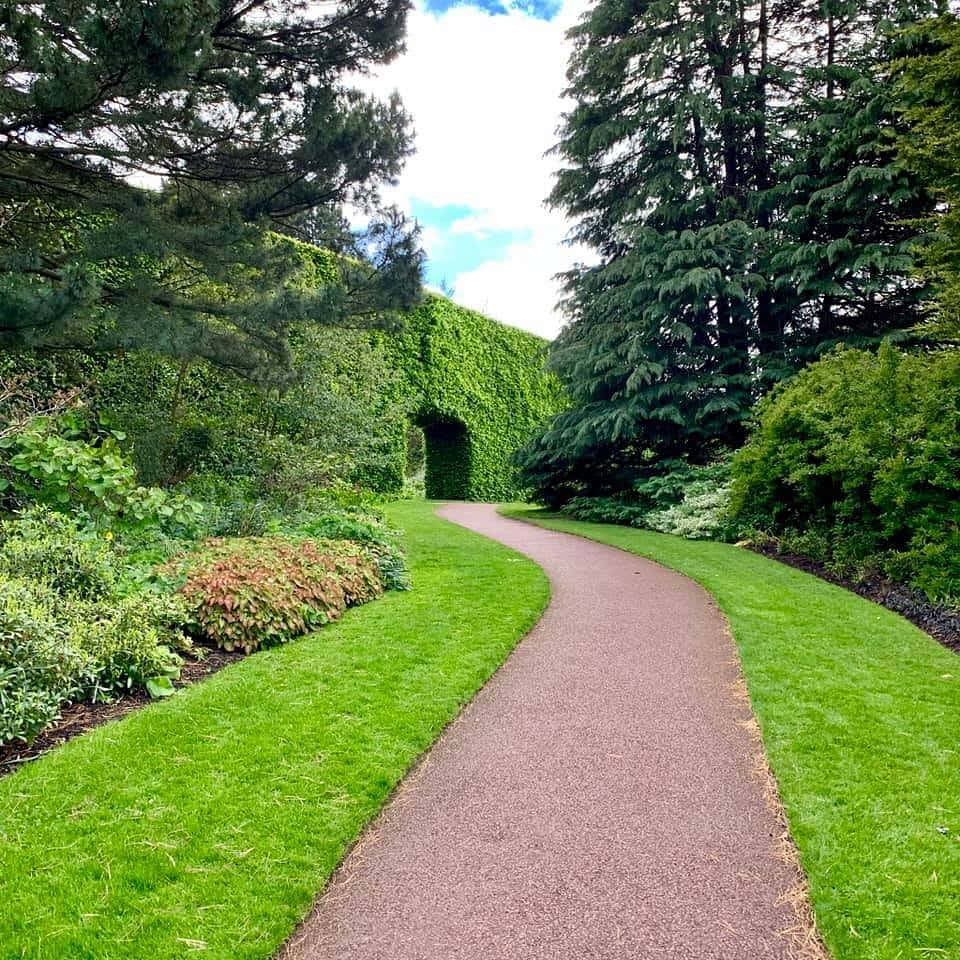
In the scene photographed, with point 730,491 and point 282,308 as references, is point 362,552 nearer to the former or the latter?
point 282,308

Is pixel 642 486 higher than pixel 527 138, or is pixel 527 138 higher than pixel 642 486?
pixel 527 138

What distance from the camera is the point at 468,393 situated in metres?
A: 18.7

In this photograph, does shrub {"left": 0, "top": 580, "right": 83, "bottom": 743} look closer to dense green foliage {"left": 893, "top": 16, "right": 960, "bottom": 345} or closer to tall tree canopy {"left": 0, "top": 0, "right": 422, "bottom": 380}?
tall tree canopy {"left": 0, "top": 0, "right": 422, "bottom": 380}

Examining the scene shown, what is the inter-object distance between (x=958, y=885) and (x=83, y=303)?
6.36m

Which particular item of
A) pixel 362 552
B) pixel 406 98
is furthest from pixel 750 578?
pixel 406 98

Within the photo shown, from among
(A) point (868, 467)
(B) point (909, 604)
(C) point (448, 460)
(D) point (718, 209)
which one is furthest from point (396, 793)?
(C) point (448, 460)

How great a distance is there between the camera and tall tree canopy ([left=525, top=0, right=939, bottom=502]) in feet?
38.0

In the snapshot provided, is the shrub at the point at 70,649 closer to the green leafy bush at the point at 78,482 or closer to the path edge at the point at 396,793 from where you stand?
the green leafy bush at the point at 78,482

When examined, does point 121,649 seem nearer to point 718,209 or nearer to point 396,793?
point 396,793

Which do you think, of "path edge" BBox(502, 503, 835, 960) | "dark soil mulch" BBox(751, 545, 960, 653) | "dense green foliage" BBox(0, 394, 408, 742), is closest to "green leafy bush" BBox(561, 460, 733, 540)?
"dark soil mulch" BBox(751, 545, 960, 653)

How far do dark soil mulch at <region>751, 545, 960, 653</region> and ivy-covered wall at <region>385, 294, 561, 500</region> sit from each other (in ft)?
31.6

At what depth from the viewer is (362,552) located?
22.5ft

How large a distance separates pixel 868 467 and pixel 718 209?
25.6 feet

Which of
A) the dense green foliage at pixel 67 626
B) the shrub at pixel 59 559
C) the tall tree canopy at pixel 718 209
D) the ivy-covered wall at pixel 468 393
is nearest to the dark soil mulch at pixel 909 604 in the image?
the tall tree canopy at pixel 718 209
